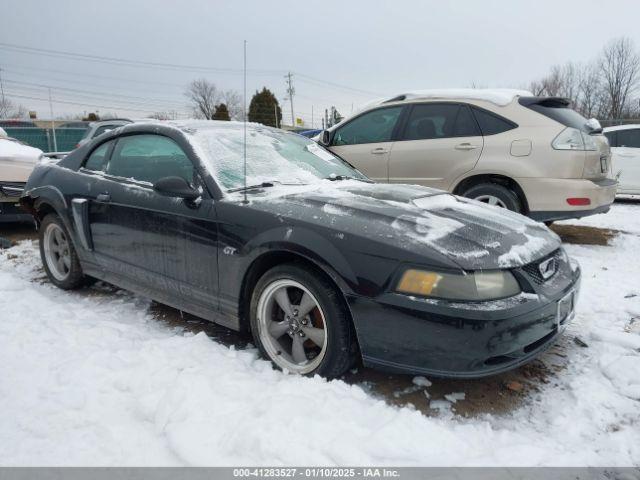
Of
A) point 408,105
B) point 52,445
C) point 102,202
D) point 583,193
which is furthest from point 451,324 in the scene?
point 408,105

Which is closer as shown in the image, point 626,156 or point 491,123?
point 491,123

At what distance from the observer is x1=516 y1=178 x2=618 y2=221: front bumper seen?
14.8 feet

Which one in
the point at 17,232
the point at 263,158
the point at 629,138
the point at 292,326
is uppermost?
the point at 629,138

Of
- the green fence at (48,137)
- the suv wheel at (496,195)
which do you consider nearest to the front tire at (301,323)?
the suv wheel at (496,195)

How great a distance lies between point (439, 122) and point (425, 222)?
3.27 meters

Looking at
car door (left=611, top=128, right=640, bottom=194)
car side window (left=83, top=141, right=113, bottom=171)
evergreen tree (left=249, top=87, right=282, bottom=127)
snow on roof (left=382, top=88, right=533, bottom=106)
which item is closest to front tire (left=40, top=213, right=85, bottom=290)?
car side window (left=83, top=141, right=113, bottom=171)

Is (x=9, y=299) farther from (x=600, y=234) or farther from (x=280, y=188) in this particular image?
(x=600, y=234)

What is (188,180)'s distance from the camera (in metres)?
2.93

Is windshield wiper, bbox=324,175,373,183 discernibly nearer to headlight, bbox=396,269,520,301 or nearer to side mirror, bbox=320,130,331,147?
headlight, bbox=396,269,520,301

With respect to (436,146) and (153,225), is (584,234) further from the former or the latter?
(153,225)

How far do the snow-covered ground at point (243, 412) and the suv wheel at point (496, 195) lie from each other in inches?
75.9

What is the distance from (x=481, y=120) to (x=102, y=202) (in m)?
3.93

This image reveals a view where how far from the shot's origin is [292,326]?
2496mm

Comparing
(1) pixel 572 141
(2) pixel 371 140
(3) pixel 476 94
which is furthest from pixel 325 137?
(1) pixel 572 141
